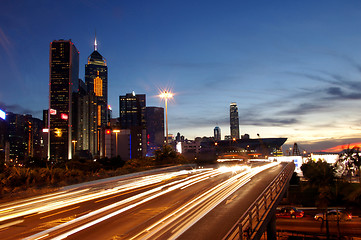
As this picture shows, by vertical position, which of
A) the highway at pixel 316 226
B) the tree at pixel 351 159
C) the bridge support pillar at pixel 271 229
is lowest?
the highway at pixel 316 226

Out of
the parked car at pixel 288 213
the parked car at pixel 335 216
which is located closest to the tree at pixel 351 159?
the parked car at pixel 335 216

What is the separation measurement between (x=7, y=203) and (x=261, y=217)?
40.3ft

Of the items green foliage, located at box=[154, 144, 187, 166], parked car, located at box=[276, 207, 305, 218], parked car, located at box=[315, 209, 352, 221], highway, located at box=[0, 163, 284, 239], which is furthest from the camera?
green foliage, located at box=[154, 144, 187, 166]

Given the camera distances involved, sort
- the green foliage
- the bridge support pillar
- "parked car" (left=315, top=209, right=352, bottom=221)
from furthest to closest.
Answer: the green foliage → "parked car" (left=315, top=209, right=352, bottom=221) → the bridge support pillar

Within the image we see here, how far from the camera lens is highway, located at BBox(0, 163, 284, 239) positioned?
10633 millimetres

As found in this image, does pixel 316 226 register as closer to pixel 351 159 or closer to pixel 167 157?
pixel 167 157

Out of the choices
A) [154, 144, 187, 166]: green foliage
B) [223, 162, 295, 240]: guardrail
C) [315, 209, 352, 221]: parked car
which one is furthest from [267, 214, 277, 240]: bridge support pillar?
[154, 144, 187, 166]: green foliage

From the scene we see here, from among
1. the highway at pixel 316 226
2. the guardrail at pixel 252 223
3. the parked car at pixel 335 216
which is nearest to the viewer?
the guardrail at pixel 252 223

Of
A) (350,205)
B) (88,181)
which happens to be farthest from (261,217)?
(350,205)

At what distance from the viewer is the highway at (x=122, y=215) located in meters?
10.6

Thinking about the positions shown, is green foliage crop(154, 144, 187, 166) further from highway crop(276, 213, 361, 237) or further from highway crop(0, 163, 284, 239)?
highway crop(0, 163, 284, 239)

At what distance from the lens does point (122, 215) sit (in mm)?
13484

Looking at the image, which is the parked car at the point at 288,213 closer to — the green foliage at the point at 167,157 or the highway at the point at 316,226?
the highway at the point at 316,226

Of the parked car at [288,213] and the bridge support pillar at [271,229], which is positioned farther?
the parked car at [288,213]
